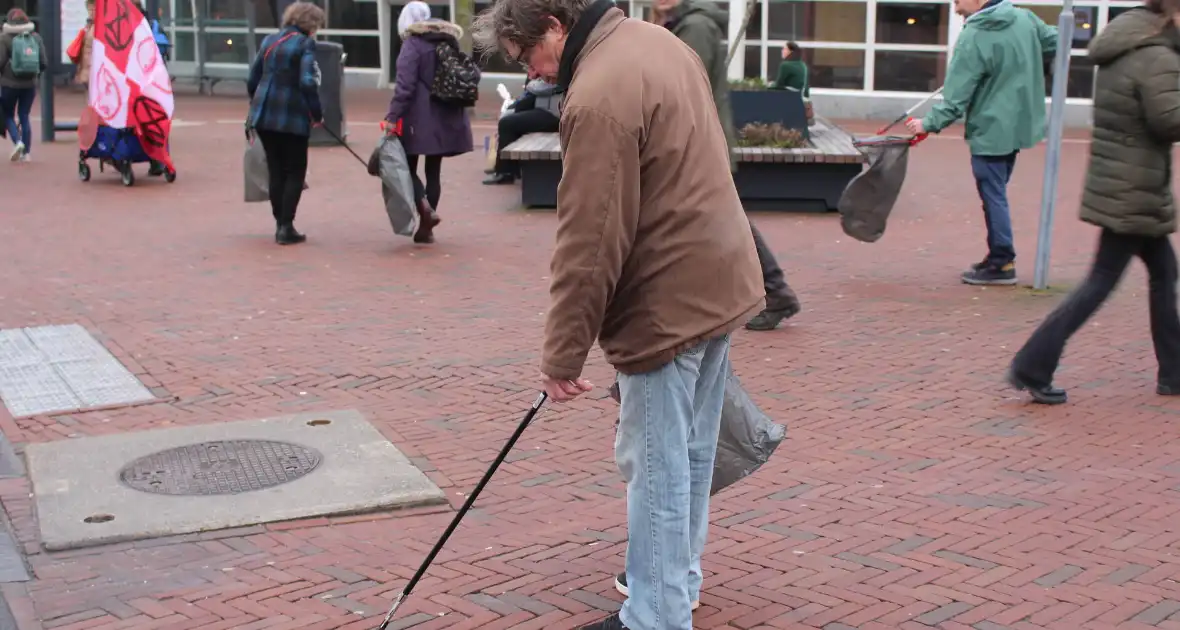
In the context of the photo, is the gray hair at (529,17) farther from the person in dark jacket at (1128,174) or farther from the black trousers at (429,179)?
the black trousers at (429,179)

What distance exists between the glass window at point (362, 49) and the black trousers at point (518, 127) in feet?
49.0

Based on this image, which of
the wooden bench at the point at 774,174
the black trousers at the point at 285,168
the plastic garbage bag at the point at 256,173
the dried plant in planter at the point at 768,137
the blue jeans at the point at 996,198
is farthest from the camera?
the dried plant in planter at the point at 768,137

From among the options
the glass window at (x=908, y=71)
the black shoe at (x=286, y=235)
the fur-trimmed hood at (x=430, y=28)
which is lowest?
the black shoe at (x=286, y=235)

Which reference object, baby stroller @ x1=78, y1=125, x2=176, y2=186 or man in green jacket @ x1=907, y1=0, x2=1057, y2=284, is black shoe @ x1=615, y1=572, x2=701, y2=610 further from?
baby stroller @ x1=78, y1=125, x2=176, y2=186

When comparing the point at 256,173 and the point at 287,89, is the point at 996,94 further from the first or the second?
the point at 256,173

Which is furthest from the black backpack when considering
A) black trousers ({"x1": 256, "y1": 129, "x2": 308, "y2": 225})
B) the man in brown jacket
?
the man in brown jacket

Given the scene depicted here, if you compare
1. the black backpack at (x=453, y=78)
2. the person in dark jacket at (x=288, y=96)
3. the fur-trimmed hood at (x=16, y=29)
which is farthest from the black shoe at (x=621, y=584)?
the fur-trimmed hood at (x=16, y=29)

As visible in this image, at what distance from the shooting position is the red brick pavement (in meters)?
4.11

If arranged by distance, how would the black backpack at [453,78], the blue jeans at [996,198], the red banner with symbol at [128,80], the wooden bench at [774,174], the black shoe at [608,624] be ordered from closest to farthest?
the black shoe at [608,624]
the blue jeans at [996,198]
the black backpack at [453,78]
the wooden bench at [774,174]
the red banner with symbol at [128,80]

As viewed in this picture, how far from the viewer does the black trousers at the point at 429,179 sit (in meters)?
10.1

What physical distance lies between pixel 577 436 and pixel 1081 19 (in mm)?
17716

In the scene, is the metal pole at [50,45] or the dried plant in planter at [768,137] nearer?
the dried plant in planter at [768,137]

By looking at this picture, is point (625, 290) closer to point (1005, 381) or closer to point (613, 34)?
point (613, 34)

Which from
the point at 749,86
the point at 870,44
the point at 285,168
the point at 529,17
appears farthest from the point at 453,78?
the point at 870,44
